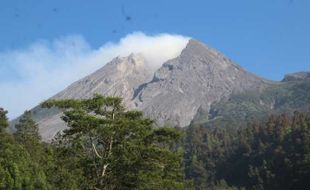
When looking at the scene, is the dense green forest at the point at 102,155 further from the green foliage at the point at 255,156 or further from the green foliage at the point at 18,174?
the green foliage at the point at 255,156

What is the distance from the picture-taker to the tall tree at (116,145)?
37750 millimetres

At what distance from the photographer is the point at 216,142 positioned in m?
182

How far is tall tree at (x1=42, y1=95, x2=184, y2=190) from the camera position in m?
37.8

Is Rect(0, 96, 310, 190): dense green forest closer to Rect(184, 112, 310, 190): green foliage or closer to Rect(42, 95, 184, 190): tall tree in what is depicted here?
Rect(42, 95, 184, 190): tall tree

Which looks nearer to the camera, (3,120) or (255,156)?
(3,120)

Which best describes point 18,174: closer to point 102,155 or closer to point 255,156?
point 102,155

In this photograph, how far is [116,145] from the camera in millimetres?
38719

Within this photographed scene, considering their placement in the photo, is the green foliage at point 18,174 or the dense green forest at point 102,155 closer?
the dense green forest at point 102,155

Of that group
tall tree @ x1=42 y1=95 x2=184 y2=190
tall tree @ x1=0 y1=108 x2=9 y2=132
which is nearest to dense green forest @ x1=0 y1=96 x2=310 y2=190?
Result: tall tree @ x1=42 y1=95 x2=184 y2=190

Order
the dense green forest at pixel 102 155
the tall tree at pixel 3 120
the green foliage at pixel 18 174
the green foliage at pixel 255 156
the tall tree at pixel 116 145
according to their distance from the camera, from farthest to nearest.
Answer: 1. the green foliage at pixel 255 156
2. the tall tree at pixel 3 120
3. the green foliage at pixel 18 174
4. the dense green forest at pixel 102 155
5. the tall tree at pixel 116 145

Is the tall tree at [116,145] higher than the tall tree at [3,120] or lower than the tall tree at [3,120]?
lower

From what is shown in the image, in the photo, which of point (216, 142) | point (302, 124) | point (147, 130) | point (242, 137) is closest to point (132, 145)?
point (147, 130)

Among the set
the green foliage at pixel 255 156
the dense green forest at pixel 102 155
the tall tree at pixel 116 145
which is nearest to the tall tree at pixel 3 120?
the dense green forest at pixel 102 155

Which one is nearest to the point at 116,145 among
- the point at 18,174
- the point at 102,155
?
the point at 102,155
